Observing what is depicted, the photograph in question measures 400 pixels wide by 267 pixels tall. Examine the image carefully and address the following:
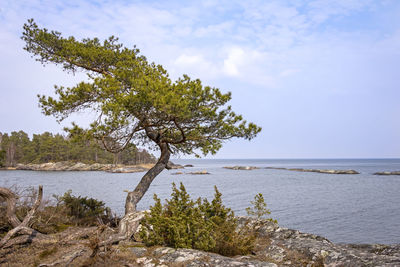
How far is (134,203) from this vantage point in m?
12.0

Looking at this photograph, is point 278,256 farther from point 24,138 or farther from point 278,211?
point 24,138

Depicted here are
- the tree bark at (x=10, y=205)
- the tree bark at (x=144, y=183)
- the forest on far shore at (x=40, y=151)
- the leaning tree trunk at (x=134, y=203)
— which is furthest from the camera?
the forest on far shore at (x=40, y=151)

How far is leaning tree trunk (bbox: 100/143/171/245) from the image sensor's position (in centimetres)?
845

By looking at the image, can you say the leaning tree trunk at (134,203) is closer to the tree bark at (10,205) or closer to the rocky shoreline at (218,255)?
the rocky shoreline at (218,255)

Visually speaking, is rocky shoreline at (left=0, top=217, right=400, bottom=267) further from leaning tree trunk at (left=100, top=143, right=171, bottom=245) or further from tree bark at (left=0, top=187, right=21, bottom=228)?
tree bark at (left=0, top=187, right=21, bottom=228)

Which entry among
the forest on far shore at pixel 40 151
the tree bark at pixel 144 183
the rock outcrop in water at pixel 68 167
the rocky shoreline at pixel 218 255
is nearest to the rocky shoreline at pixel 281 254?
the rocky shoreline at pixel 218 255

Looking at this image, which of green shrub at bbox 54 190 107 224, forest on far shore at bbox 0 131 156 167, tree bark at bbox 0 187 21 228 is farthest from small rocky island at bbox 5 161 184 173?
tree bark at bbox 0 187 21 228

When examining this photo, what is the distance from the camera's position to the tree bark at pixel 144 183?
1188 cm

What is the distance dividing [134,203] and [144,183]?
1039mm

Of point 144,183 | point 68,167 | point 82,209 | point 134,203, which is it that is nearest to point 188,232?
point 134,203

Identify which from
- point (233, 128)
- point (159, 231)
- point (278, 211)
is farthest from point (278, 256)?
point (278, 211)

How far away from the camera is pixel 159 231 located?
703cm

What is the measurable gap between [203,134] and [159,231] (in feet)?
20.1

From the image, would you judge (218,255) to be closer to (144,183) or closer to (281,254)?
(281,254)
